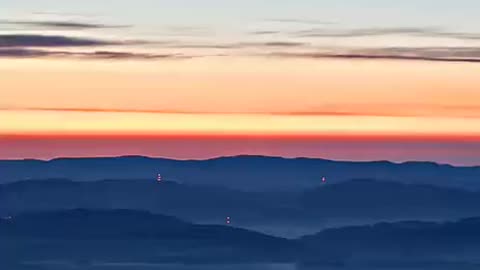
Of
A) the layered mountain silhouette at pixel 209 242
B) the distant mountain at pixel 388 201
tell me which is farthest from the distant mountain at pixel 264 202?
the layered mountain silhouette at pixel 209 242

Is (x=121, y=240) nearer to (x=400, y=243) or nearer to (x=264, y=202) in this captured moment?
(x=264, y=202)

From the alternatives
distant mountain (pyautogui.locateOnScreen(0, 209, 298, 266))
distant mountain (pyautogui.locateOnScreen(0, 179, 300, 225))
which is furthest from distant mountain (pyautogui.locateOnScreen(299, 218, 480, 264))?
distant mountain (pyautogui.locateOnScreen(0, 179, 300, 225))

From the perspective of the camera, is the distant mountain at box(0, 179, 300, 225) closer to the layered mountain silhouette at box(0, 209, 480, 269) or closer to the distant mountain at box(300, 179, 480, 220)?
the layered mountain silhouette at box(0, 209, 480, 269)

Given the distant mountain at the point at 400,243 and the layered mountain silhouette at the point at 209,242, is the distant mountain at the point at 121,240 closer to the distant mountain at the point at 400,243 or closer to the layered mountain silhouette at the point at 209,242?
the layered mountain silhouette at the point at 209,242

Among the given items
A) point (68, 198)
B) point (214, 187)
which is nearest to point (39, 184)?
point (68, 198)

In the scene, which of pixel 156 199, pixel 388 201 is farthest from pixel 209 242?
pixel 388 201

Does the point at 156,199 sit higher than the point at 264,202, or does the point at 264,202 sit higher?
the point at 156,199

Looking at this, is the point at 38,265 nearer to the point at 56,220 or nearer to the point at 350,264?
the point at 56,220
